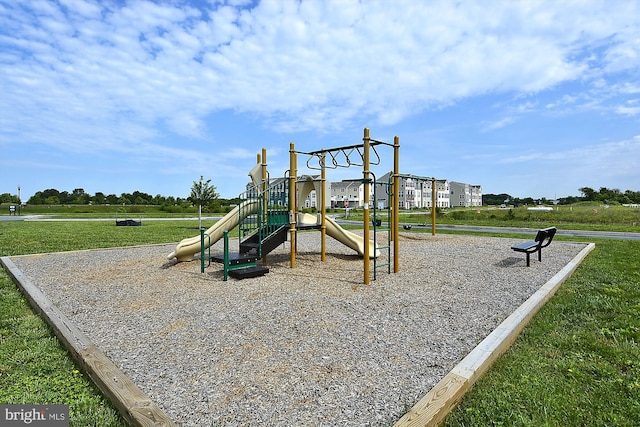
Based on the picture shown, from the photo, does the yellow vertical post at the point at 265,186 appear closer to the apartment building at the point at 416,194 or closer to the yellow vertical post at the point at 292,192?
the yellow vertical post at the point at 292,192

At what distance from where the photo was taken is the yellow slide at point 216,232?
9086 mm

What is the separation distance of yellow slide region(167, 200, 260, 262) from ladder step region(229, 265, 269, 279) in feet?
5.56

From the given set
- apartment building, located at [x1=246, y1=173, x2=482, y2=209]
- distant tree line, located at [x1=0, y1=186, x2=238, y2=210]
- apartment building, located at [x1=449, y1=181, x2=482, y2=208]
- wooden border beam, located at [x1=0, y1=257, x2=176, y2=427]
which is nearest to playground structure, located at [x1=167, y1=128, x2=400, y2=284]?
wooden border beam, located at [x1=0, y1=257, x2=176, y2=427]

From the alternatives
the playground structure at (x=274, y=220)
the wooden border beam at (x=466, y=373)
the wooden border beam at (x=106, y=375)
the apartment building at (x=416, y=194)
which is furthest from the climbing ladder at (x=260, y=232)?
the apartment building at (x=416, y=194)

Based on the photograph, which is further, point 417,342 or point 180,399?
point 417,342

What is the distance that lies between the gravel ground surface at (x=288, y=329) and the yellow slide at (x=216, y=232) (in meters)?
0.39

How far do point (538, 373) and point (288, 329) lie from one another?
104 inches

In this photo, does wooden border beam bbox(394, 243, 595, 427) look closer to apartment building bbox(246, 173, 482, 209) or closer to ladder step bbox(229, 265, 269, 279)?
ladder step bbox(229, 265, 269, 279)

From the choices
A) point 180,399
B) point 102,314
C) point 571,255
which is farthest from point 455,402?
point 571,255

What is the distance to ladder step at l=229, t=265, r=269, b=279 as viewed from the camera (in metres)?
7.50

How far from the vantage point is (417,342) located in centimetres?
401

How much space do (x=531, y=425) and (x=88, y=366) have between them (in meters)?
3.74

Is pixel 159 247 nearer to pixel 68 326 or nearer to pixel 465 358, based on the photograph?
pixel 68 326

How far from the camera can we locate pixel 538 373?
10.6 ft
